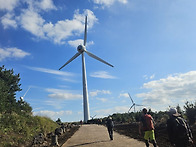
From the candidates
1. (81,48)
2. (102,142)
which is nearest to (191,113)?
(102,142)

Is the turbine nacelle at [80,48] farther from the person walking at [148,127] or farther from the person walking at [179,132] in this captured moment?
the person walking at [179,132]

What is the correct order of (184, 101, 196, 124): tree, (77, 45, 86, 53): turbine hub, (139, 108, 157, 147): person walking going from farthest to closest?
(77, 45, 86, 53): turbine hub
(184, 101, 196, 124): tree
(139, 108, 157, 147): person walking

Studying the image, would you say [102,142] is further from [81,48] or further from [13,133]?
[81,48]

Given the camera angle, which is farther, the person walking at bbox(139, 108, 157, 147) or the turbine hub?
the turbine hub

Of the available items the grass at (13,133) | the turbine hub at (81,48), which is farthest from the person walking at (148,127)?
the turbine hub at (81,48)

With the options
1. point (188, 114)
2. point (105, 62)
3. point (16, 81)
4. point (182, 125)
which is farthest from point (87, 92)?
point (182, 125)

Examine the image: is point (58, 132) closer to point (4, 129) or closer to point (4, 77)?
point (4, 129)

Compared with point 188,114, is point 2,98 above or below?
above

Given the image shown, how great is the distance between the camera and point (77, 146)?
12.3 metres

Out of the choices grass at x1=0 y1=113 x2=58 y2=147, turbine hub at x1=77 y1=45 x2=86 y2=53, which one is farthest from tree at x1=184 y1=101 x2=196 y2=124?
turbine hub at x1=77 y1=45 x2=86 y2=53

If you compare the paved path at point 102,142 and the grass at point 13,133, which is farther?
the grass at point 13,133

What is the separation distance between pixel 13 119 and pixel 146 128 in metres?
13.4

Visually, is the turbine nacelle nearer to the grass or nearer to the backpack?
the grass

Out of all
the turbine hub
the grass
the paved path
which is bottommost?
the paved path
